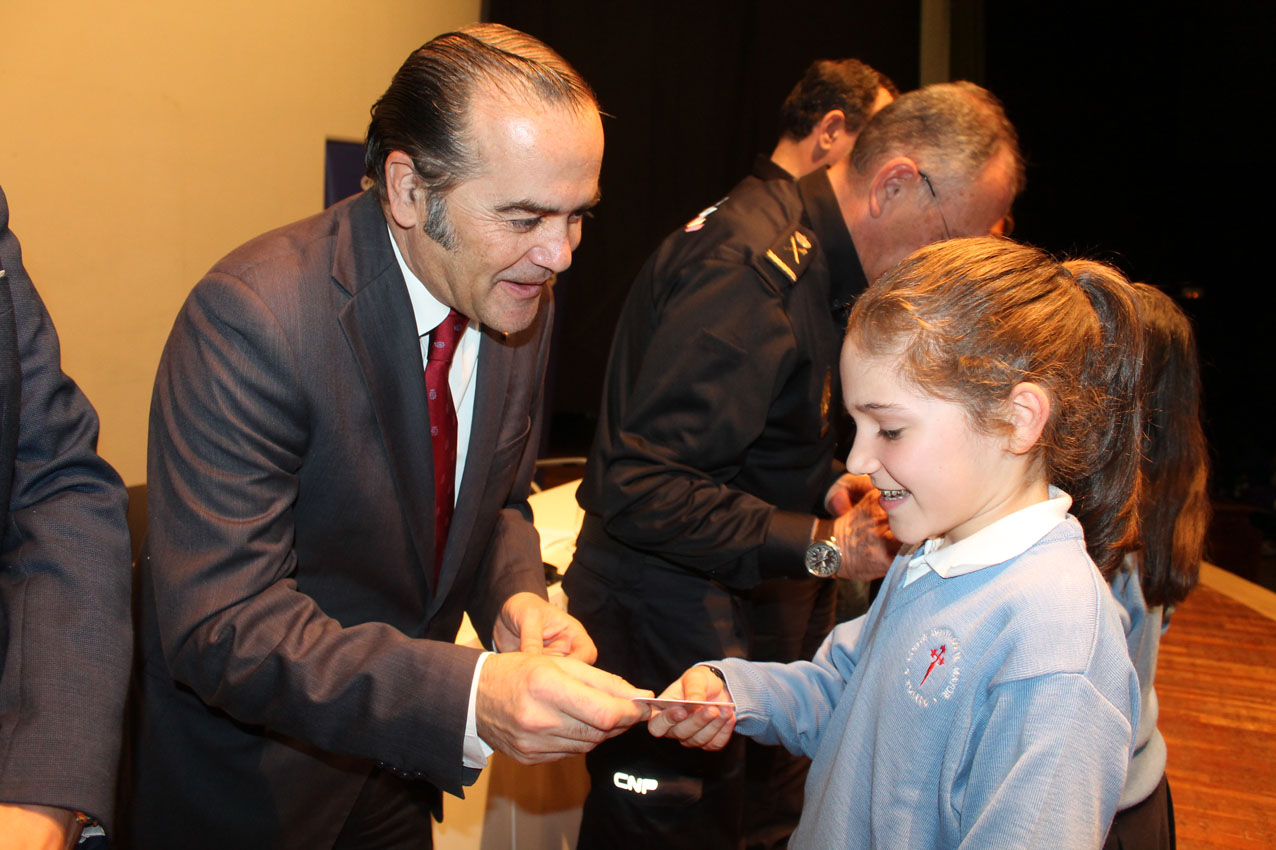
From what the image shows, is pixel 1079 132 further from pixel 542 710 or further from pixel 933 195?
pixel 542 710

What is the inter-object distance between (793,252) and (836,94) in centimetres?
177

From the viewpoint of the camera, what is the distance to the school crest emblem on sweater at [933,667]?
106 centimetres

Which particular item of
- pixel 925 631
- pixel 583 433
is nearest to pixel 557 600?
pixel 925 631

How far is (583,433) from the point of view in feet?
17.7

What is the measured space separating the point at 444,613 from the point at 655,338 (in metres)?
0.67

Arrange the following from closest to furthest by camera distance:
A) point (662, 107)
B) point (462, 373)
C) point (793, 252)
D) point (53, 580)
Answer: point (53, 580) → point (462, 373) → point (793, 252) → point (662, 107)

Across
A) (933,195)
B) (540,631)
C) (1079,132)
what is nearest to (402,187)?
(540,631)

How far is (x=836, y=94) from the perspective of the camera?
335 cm

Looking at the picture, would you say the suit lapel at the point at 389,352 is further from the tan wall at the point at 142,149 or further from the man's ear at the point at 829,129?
the man's ear at the point at 829,129

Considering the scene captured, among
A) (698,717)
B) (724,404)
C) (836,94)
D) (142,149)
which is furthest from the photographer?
(836,94)

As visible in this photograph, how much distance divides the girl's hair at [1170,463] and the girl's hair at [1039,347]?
1.11 feet

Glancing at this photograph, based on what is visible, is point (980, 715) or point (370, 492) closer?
point (980, 715)

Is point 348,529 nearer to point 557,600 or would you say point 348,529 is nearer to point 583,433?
point 557,600

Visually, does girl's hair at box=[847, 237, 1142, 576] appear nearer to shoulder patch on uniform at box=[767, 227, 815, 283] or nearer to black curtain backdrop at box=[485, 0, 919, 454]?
shoulder patch on uniform at box=[767, 227, 815, 283]
